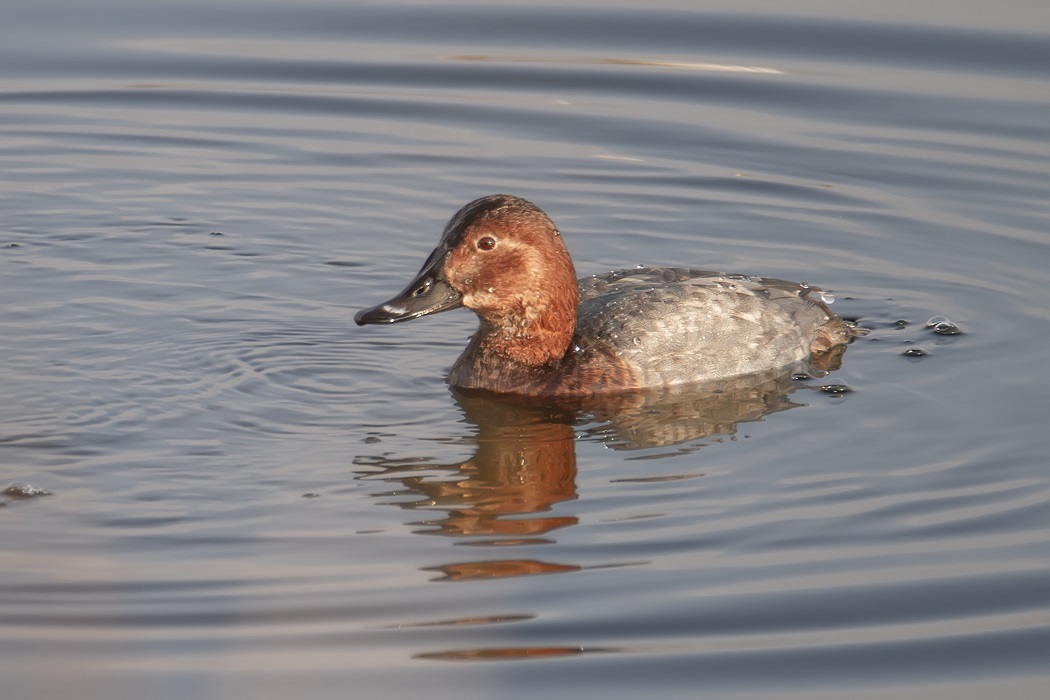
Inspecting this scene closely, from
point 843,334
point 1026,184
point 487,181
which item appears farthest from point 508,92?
point 843,334

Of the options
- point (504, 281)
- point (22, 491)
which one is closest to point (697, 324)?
point (504, 281)

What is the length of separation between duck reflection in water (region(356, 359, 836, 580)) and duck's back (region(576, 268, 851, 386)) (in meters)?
0.12

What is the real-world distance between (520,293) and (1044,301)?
124 inches

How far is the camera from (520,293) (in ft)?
27.3

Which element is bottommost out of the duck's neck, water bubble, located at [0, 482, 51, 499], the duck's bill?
water bubble, located at [0, 482, 51, 499]

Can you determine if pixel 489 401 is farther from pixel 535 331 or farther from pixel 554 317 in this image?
pixel 554 317

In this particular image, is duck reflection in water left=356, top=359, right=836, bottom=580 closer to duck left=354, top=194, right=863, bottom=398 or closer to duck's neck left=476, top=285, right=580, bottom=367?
duck left=354, top=194, right=863, bottom=398

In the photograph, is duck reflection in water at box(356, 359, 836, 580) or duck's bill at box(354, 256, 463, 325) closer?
duck reflection in water at box(356, 359, 836, 580)

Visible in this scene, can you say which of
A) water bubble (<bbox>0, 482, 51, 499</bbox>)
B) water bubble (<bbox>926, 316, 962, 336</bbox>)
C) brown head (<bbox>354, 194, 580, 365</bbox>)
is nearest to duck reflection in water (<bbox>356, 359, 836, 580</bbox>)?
brown head (<bbox>354, 194, 580, 365</bbox>)

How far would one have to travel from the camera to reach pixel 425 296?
8.23 m

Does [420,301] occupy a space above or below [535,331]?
above

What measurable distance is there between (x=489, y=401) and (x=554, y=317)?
583mm

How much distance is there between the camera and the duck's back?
8367mm

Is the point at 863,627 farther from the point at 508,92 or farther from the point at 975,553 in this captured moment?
the point at 508,92
